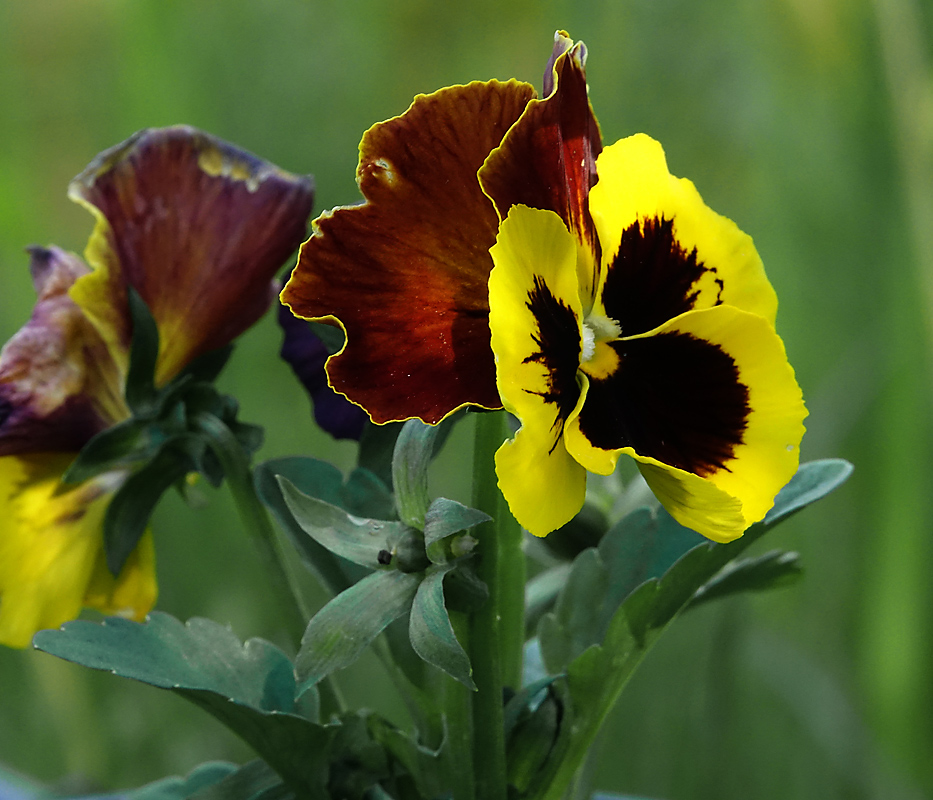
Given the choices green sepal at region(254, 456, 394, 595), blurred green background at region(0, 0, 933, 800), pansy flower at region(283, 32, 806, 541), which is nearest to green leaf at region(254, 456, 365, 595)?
green sepal at region(254, 456, 394, 595)

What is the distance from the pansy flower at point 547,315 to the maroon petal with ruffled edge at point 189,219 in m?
0.10

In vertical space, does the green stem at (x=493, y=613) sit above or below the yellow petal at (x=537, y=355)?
below

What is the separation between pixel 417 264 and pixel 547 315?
0.03m

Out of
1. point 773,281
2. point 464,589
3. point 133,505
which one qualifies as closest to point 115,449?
point 133,505

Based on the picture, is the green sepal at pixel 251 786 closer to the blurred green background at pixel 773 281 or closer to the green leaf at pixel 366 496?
the green leaf at pixel 366 496

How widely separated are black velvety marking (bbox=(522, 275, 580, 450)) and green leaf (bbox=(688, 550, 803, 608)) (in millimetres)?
128

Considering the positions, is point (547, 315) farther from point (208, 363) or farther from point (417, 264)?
point (208, 363)

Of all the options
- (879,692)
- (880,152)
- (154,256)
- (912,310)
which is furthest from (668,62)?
(154,256)

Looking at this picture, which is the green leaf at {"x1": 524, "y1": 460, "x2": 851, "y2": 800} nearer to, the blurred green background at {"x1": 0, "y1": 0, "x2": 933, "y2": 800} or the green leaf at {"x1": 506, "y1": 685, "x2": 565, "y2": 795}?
the green leaf at {"x1": 506, "y1": 685, "x2": 565, "y2": 795}

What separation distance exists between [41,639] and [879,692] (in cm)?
102

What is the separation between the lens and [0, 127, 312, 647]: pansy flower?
35 cm

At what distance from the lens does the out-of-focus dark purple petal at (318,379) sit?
37 cm

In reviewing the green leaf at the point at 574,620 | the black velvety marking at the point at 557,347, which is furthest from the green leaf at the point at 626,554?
the black velvety marking at the point at 557,347

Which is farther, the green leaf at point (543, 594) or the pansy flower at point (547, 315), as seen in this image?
the green leaf at point (543, 594)
